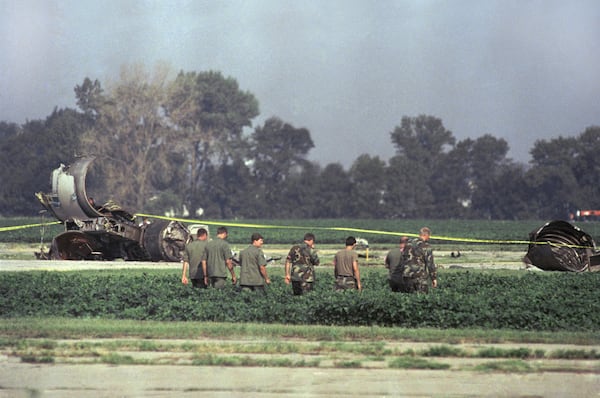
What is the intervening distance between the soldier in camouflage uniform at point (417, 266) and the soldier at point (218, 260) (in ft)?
11.5

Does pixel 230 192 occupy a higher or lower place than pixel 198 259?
higher

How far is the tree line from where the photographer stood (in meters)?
107

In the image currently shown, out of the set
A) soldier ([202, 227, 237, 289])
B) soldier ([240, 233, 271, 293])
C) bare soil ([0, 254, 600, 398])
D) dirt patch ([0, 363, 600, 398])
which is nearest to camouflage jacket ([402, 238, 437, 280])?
soldier ([240, 233, 271, 293])

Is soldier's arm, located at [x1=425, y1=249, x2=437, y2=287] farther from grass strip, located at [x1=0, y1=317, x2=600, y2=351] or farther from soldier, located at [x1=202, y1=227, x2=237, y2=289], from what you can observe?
soldier, located at [x1=202, y1=227, x2=237, y2=289]

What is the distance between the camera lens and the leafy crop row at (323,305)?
18.5 meters

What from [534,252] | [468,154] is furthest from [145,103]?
[534,252]

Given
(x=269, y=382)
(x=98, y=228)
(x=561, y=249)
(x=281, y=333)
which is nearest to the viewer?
(x=269, y=382)

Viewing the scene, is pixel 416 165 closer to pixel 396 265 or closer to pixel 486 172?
pixel 486 172

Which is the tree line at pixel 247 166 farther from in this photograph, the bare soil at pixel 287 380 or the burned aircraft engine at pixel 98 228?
the bare soil at pixel 287 380

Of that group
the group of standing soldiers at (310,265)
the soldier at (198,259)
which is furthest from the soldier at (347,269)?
the soldier at (198,259)

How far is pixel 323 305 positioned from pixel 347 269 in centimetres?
220

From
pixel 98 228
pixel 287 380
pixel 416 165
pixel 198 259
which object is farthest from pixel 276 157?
pixel 287 380

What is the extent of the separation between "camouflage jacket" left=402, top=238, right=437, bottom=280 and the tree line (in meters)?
82.9

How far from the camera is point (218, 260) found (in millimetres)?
21578
